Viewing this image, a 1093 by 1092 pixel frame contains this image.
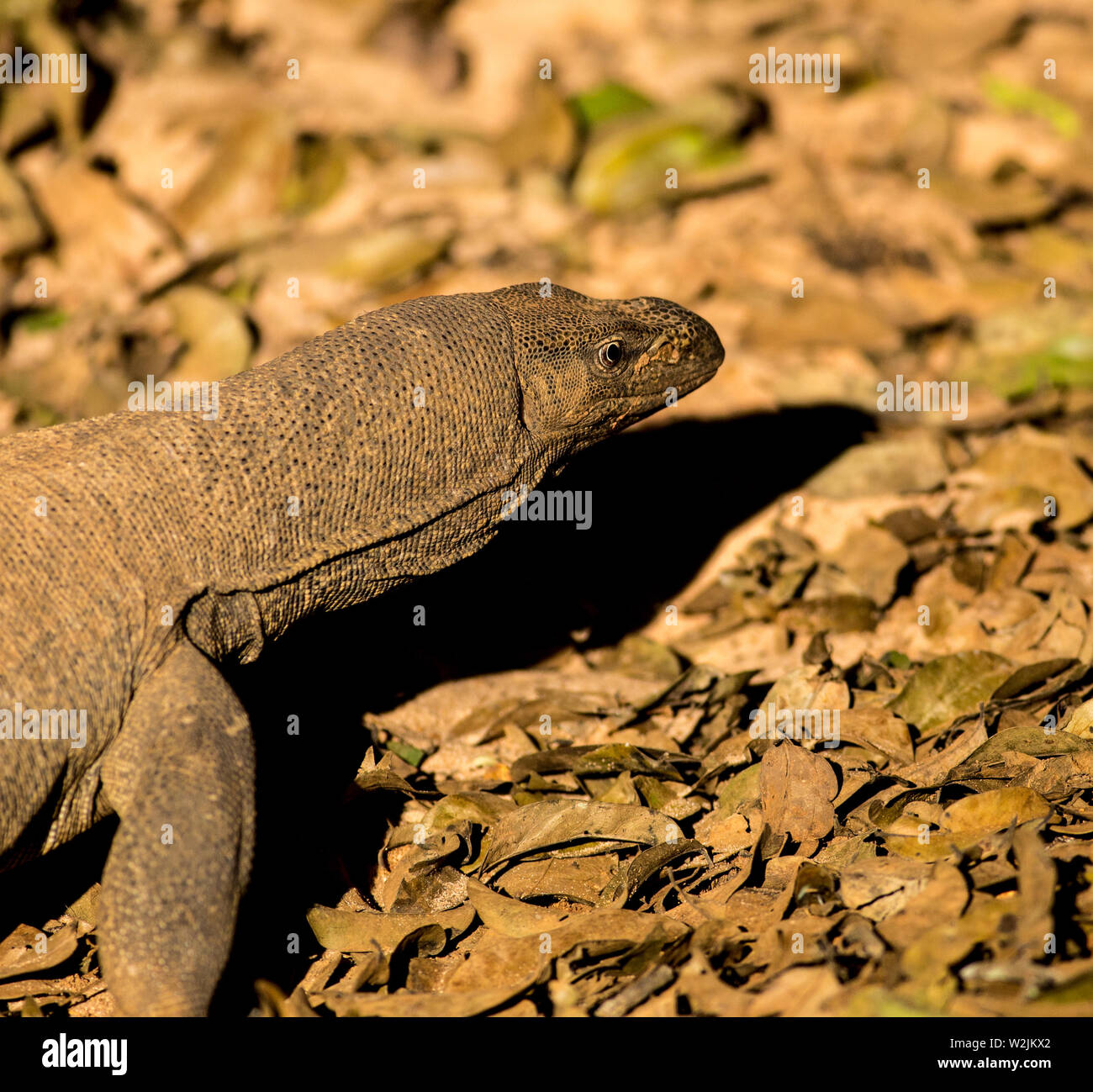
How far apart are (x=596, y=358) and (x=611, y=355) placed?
9 cm

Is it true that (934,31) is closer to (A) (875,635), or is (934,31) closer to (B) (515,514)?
(A) (875,635)

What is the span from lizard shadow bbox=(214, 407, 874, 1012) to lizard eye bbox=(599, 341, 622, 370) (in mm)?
483

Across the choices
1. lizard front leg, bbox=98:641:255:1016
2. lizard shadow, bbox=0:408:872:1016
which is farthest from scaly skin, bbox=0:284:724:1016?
→ lizard shadow, bbox=0:408:872:1016

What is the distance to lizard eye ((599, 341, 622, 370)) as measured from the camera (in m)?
4.15

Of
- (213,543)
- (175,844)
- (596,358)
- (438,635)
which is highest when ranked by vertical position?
(596,358)

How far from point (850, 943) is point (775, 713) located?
3.82 feet

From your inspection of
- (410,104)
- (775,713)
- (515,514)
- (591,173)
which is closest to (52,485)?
(515,514)

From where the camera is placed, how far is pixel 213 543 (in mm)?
3355

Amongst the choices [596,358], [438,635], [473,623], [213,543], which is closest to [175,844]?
[213,543]

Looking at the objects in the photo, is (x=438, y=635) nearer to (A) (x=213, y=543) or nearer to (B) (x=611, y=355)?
(B) (x=611, y=355)

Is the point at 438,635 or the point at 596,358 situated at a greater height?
the point at 596,358

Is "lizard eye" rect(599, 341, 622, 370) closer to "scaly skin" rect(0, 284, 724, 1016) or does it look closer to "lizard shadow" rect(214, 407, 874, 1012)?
"scaly skin" rect(0, 284, 724, 1016)

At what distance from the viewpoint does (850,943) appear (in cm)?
292
